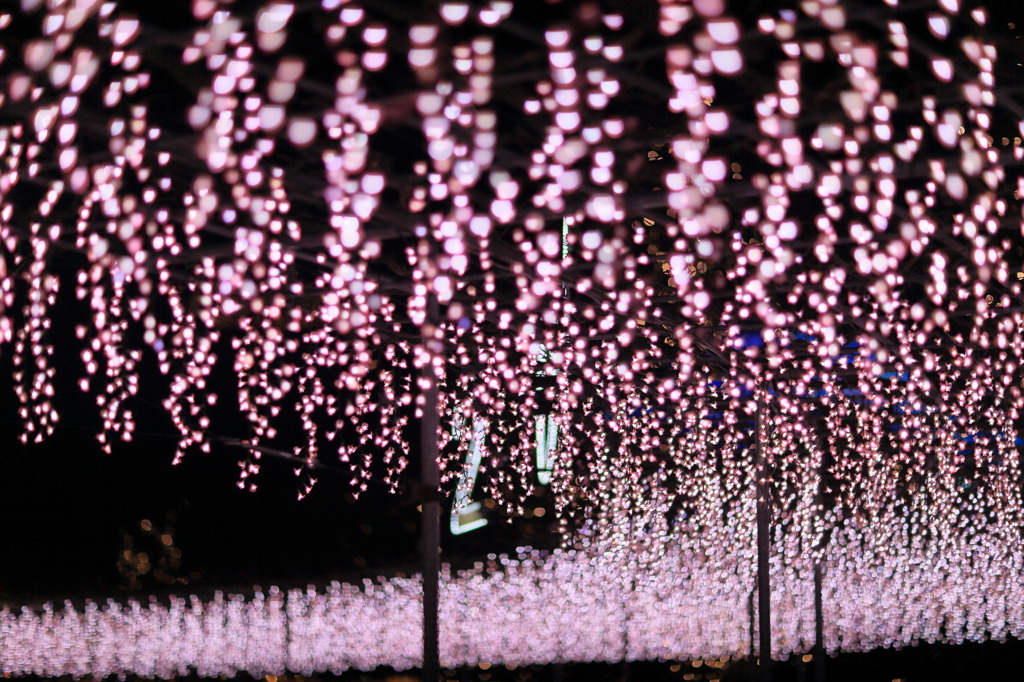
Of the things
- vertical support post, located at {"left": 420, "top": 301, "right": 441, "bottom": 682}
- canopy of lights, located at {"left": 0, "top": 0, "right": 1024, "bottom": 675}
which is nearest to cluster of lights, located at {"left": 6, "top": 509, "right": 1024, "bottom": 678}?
canopy of lights, located at {"left": 0, "top": 0, "right": 1024, "bottom": 675}

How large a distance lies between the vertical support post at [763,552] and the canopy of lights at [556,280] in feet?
0.91

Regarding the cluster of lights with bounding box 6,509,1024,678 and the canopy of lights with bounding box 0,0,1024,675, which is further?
the cluster of lights with bounding box 6,509,1024,678

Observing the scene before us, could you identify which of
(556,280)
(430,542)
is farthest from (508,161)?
(556,280)

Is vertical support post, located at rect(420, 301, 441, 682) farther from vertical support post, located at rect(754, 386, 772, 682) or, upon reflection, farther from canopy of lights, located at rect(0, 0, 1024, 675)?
vertical support post, located at rect(754, 386, 772, 682)

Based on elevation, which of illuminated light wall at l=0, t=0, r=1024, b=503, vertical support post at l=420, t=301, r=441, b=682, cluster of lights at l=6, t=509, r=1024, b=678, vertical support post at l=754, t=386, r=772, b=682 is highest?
illuminated light wall at l=0, t=0, r=1024, b=503

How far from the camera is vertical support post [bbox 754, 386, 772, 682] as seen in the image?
8.34 m

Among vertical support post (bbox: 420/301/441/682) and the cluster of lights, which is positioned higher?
vertical support post (bbox: 420/301/441/682)

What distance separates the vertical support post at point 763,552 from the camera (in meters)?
8.34

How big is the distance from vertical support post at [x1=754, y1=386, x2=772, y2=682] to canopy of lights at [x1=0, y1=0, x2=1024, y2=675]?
278 millimetres

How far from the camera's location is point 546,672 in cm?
1260

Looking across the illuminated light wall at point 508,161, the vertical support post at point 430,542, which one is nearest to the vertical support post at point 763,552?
the illuminated light wall at point 508,161

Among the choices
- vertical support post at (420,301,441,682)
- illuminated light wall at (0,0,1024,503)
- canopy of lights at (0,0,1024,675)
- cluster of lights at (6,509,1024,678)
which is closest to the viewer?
illuminated light wall at (0,0,1024,503)

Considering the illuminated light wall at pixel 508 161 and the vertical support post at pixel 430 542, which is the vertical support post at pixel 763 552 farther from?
the vertical support post at pixel 430 542

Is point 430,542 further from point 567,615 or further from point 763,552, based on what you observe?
point 567,615
